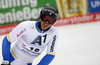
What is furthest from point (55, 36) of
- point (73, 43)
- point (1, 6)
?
point (1, 6)

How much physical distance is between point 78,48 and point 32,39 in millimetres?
2958

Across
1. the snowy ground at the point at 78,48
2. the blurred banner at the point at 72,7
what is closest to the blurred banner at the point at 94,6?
the blurred banner at the point at 72,7

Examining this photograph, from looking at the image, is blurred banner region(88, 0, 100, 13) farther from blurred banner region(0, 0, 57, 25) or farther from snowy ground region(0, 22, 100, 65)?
blurred banner region(0, 0, 57, 25)

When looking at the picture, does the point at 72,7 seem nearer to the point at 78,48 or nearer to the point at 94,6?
the point at 94,6

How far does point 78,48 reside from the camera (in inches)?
197

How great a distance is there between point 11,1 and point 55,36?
5.60 metres

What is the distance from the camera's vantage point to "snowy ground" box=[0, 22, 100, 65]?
13.4 feet

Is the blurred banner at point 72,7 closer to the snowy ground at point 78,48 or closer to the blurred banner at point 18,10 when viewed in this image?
the blurred banner at point 18,10

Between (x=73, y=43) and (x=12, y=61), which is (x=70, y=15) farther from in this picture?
(x=12, y=61)

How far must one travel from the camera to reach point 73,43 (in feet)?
18.0

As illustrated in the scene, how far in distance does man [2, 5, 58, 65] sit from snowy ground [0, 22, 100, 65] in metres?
1.57

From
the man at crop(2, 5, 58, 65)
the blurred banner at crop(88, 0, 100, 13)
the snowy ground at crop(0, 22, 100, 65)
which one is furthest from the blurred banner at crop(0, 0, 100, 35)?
the man at crop(2, 5, 58, 65)

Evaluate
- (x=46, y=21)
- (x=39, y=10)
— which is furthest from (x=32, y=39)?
(x=39, y=10)

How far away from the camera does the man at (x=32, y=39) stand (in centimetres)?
206
